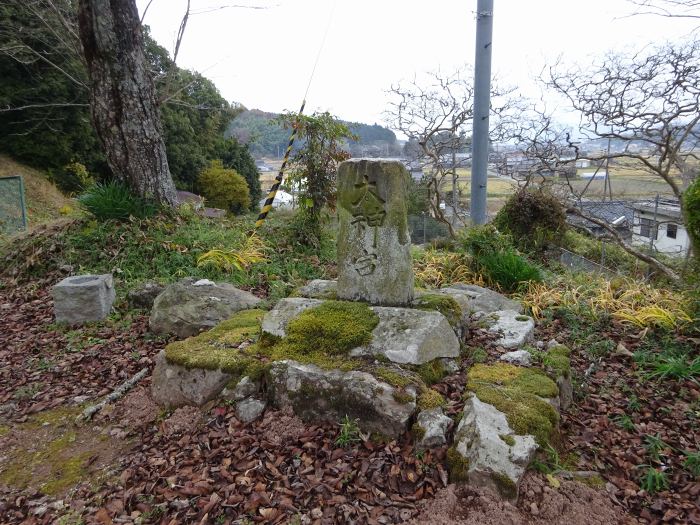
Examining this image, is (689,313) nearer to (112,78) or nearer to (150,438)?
(150,438)

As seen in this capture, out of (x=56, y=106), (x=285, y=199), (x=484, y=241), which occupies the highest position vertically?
(x=56, y=106)

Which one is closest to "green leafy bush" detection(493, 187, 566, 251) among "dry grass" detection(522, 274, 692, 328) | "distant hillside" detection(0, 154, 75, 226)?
"dry grass" detection(522, 274, 692, 328)

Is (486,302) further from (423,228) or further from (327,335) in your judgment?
(423,228)

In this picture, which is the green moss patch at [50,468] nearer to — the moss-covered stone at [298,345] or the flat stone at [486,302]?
the moss-covered stone at [298,345]

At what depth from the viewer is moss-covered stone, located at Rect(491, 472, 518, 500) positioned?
2.29m

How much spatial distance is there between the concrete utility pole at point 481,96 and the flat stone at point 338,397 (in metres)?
4.50

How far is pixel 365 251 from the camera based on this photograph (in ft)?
11.9

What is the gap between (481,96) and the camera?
6137mm

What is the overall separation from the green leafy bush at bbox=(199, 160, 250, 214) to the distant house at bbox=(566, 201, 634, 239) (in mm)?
12312

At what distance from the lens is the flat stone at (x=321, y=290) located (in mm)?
3966

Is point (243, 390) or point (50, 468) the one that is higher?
point (243, 390)


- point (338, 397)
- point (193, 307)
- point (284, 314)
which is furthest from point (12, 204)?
point (338, 397)

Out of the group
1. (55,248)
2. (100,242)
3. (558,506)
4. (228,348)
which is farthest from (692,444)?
(55,248)

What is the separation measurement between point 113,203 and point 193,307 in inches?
125
